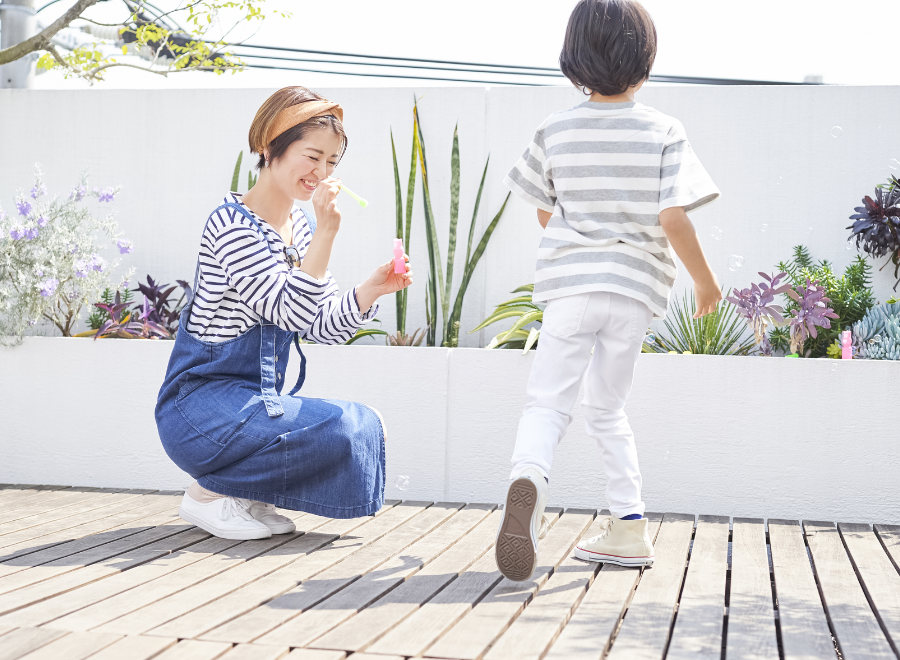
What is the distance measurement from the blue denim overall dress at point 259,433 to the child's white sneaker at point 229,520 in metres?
0.09

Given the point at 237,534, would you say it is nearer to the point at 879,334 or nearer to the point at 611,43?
the point at 611,43

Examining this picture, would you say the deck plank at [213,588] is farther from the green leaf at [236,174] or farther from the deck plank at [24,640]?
the green leaf at [236,174]

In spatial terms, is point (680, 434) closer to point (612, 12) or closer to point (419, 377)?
point (419, 377)

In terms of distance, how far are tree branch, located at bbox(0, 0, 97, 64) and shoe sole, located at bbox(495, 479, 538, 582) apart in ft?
10.3

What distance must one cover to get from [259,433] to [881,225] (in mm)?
2567

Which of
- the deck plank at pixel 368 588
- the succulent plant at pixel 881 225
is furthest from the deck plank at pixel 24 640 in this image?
the succulent plant at pixel 881 225

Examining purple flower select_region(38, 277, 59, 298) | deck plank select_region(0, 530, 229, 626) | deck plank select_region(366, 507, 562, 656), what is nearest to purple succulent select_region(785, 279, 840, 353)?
deck plank select_region(366, 507, 562, 656)

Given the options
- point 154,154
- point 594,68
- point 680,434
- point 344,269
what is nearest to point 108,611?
point 594,68

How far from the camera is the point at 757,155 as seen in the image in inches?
143

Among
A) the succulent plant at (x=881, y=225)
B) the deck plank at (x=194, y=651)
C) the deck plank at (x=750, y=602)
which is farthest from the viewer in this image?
the succulent plant at (x=881, y=225)

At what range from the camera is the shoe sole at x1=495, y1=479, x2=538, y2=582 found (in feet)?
6.01

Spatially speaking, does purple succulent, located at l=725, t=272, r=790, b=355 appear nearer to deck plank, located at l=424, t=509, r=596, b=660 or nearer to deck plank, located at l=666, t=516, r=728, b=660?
deck plank, located at l=666, t=516, r=728, b=660

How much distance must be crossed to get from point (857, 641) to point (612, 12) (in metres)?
1.46

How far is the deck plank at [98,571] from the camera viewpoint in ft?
5.81
